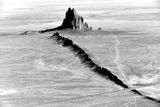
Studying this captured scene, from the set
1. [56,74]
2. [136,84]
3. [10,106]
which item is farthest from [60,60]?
[10,106]

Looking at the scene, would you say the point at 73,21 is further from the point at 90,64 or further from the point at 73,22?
the point at 90,64

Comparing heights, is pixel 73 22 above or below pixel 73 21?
below

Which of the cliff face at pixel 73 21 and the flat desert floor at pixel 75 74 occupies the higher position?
the cliff face at pixel 73 21

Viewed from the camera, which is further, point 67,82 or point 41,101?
point 67,82

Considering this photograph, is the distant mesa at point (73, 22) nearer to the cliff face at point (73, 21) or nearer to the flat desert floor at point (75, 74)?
the cliff face at point (73, 21)

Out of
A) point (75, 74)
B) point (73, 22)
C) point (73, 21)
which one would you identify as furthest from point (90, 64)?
point (73, 21)

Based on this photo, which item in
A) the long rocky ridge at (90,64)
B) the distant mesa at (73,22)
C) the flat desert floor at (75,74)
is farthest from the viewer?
the distant mesa at (73,22)

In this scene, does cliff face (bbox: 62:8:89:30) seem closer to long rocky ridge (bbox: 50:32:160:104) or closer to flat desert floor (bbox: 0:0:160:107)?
long rocky ridge (bbox: 50:32:160:104)

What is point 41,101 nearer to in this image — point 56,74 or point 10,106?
point 10,106

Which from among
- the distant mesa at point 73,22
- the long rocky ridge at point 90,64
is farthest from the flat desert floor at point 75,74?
the distant mesa at point 73,22

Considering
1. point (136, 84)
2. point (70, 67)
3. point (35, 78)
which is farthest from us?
point (70, 67)

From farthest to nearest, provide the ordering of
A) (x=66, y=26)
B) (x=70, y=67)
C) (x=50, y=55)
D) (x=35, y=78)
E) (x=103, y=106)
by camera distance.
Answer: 1. (x=66, y=26)
2. (x=50, y=55)
3. (x=70, y=67)
4. (x=35, y=78)
5. (x=103, y=106)
